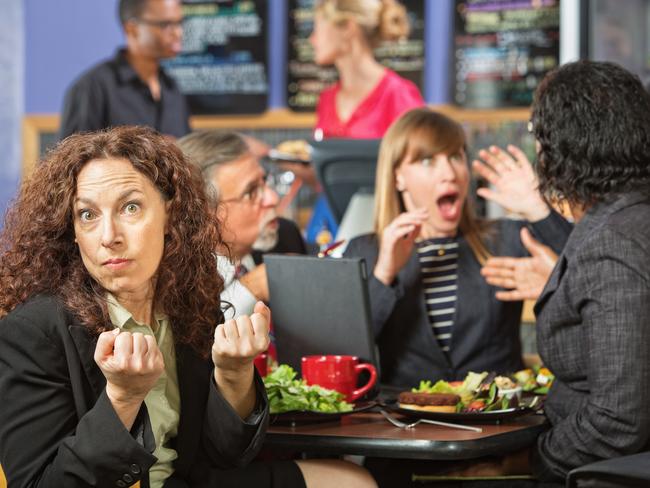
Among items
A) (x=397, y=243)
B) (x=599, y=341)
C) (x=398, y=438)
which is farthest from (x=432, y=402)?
(x=397, y=243)

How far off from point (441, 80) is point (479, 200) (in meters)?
1.61

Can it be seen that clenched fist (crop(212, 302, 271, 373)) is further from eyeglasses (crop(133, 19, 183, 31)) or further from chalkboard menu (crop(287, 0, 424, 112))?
chalkboard menu (crop(287, 0, 424, 112))

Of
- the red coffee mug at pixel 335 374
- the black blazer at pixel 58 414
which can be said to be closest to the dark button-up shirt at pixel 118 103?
the red coffee mug at pixel 335 374

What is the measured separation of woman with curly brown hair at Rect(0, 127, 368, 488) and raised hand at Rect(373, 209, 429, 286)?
65cm

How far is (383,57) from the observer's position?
17.5 feet

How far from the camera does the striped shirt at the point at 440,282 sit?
2672 millimetres

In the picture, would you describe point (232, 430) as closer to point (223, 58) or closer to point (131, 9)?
point (131, 9)

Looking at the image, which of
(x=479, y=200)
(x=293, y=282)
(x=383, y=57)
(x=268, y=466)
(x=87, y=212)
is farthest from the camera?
(x=383, y=57)

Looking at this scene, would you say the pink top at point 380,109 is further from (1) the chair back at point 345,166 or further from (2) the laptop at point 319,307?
(2) the laptop at point 319,307

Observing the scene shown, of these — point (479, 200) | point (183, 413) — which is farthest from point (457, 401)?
point (479, 200)

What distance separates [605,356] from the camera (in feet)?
6.42

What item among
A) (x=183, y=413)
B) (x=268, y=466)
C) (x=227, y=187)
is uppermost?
(x=227, y=187)

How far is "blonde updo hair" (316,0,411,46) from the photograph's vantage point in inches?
192

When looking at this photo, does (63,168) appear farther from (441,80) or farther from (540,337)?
(441,80)
